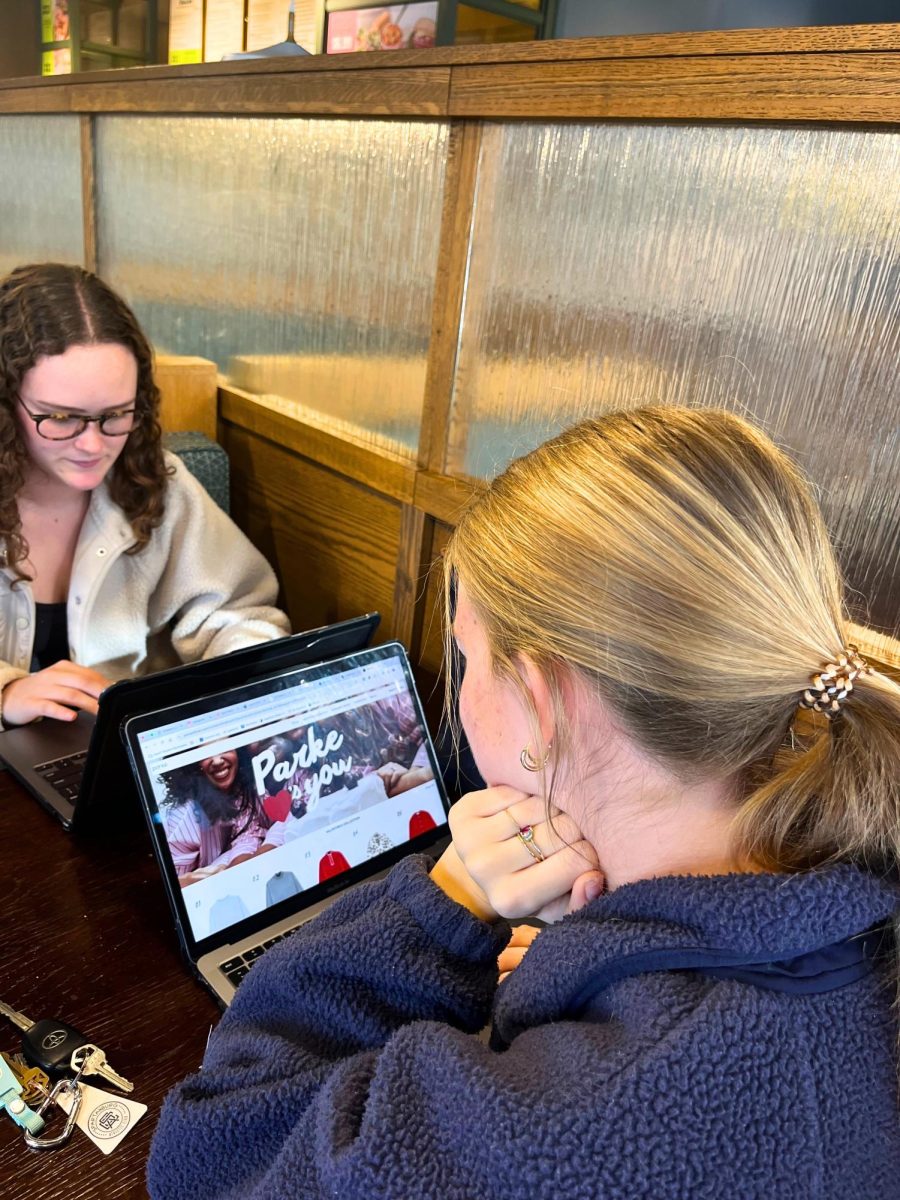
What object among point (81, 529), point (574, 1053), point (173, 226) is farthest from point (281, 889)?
point (173, 226)

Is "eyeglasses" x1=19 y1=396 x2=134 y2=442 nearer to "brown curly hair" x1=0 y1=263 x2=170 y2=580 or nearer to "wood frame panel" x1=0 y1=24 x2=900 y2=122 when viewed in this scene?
"brown curly hair" x1=0 y1=263 x2=170 y2=580

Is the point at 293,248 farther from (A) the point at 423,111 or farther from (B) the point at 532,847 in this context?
(B) the point at 532,847

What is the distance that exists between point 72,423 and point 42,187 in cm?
157

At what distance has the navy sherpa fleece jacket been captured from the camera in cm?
43

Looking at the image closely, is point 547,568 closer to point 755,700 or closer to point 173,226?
point 755,700

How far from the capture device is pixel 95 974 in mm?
820

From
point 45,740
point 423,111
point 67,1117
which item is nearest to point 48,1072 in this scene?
point 67,1117

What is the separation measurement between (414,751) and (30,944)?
1.49 feet

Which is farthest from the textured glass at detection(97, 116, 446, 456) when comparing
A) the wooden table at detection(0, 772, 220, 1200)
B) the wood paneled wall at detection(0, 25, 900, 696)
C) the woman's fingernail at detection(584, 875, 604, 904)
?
the woman's fingernail at detection(584, 875, 604, 904)

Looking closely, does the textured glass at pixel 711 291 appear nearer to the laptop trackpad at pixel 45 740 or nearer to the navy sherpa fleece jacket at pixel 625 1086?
the navy sherpa fleece jacket at pixel 625 1086

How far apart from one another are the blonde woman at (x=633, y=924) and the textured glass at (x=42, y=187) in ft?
7.11

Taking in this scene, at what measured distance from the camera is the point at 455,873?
0.77 meters

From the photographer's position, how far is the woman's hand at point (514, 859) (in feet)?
2.37

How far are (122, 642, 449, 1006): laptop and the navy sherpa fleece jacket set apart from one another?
0.24 meters
